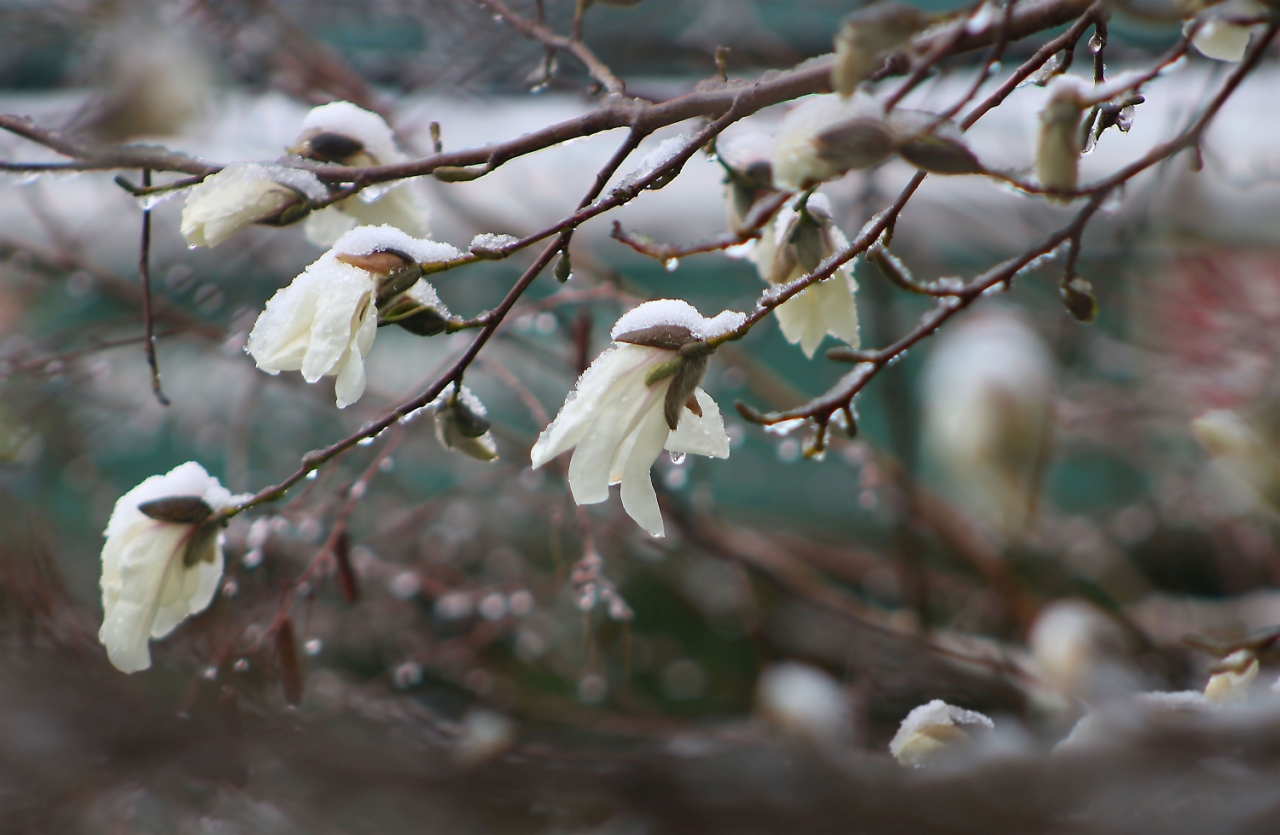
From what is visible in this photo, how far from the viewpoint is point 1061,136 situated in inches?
15.8

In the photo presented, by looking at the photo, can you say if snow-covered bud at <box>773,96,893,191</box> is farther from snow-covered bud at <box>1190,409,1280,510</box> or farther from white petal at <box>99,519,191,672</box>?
snow-covered bud at <box>1190,409,1280,510</box>

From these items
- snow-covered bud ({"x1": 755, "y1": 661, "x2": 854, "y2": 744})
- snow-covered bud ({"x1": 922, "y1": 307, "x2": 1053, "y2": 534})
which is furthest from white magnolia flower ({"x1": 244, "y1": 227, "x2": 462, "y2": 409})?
snow-covered bud ({"x1": 922, "y1": 307, "x2": 1053, "y2": 534})

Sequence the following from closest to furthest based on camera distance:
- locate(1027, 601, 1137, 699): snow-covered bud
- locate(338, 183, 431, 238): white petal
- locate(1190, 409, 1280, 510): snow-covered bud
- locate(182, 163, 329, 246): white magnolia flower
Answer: locate(182, 163, 329, 246): white magnolia flower < locate(338, 183, 431, 238): white petal < locate(1190, 409, 1280, 510): snow-covered bud < locate(1027, 601, 1137, 699): snow-covered bud

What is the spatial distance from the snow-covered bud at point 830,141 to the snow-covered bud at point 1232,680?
0.40m

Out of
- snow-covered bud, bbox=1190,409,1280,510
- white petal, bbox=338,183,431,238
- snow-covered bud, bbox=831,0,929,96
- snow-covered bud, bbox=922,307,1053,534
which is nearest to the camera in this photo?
snow-covered bud, bbox=831,0,929,96

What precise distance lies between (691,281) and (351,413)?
3.74 feet

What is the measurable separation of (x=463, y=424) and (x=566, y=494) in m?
0.44

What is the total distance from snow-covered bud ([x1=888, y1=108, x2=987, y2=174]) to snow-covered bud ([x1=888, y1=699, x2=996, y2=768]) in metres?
0.35

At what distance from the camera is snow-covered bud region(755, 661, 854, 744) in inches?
42.3

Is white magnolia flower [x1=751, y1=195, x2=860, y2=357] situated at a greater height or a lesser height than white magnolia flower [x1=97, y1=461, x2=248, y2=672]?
greater

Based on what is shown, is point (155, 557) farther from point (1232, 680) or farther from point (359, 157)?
point (1232, 680)

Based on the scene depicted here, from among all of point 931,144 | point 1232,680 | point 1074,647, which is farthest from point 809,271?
point 1074,647

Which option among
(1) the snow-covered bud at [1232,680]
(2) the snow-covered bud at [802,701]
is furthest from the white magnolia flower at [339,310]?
(2) the snow-covered bud at [802,701]

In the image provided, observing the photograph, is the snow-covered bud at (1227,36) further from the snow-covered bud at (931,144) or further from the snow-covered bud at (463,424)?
the snow-covered bud at (463,424)
